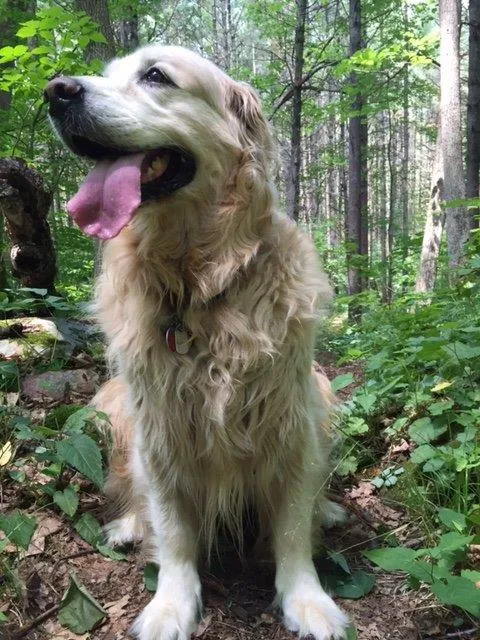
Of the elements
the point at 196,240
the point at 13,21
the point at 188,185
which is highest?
the point at 13,21

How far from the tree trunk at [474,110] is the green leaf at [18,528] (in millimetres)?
10295

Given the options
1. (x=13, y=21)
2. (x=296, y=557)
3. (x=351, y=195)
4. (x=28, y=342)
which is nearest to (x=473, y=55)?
(x=351, y=195)

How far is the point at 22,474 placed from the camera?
7.74 ft

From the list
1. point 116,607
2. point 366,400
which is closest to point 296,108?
point 366,400

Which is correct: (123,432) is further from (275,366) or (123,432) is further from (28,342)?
(28,342)

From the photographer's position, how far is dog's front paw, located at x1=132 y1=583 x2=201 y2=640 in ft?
6.02

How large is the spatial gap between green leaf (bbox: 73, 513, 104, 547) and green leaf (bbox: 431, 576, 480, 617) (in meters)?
1.37

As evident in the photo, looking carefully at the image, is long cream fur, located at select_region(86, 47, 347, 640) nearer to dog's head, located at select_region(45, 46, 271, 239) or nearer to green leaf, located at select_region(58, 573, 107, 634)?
dog's head, located at select_region(45, 46, 271, 239)

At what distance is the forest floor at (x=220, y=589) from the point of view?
1.79 meters

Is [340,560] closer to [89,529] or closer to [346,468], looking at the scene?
[346,468]

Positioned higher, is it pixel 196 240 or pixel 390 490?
pixel 196 240

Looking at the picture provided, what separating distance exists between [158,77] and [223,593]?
77.4 inches

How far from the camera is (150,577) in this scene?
7.02 ft

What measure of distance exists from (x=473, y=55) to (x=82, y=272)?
8.43 m
